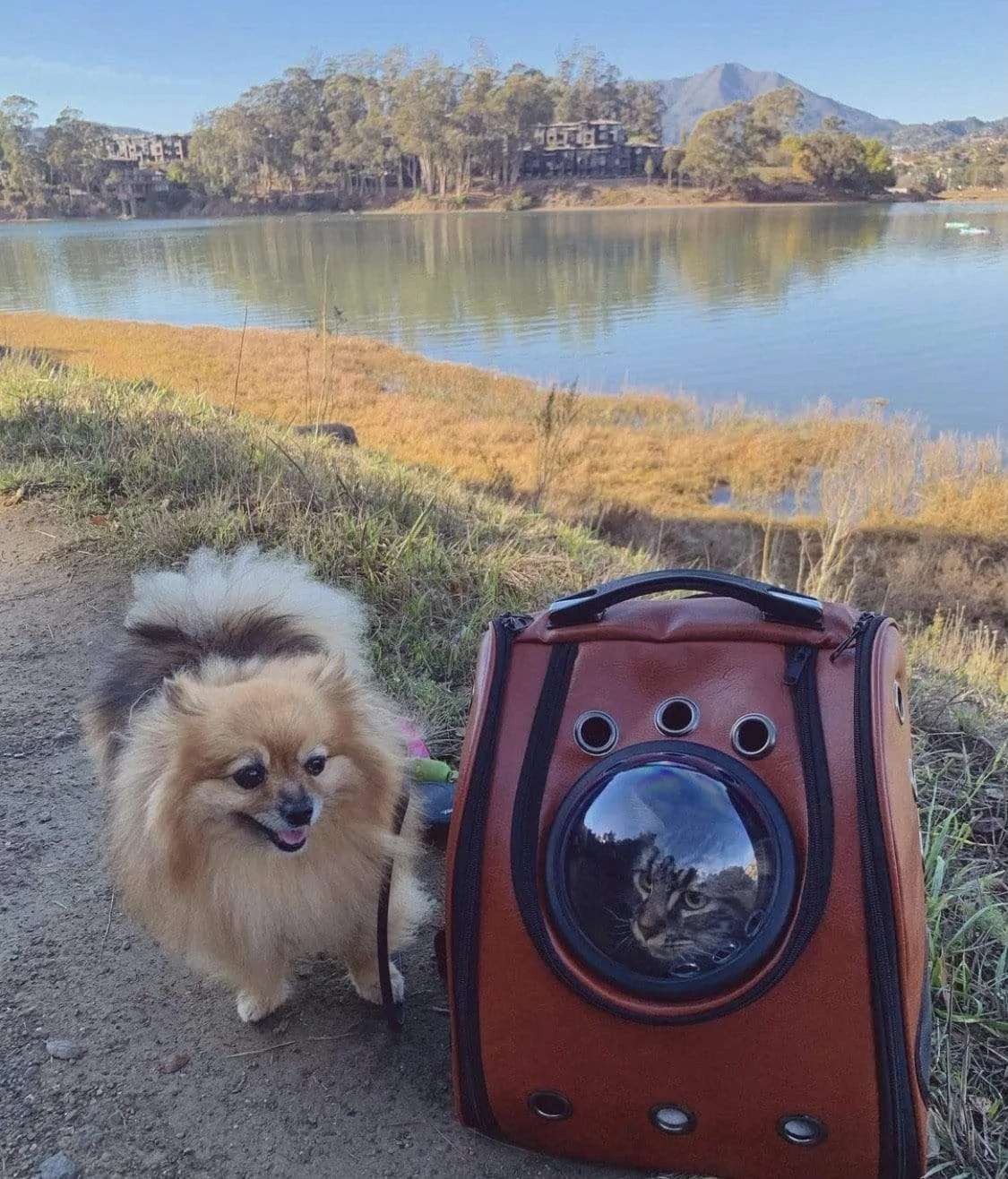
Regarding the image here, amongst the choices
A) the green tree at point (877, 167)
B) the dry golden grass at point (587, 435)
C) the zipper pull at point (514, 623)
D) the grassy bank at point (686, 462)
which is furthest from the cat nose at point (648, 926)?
the green tree at point (877, 167)

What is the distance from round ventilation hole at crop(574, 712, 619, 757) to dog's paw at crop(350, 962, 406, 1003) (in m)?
1.05

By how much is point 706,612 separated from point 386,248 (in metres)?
56.5

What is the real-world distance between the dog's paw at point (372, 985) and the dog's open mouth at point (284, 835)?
0.54 metres

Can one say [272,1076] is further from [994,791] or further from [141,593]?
[994,791]

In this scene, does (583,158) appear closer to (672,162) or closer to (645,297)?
(672,162)

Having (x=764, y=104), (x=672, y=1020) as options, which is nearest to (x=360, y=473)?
(x=672, y=1020)

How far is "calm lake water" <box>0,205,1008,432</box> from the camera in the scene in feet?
64.7

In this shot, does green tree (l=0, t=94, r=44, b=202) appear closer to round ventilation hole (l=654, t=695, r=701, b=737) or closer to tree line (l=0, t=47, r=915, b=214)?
tree line (l=0, t=47, r=915, b=214)

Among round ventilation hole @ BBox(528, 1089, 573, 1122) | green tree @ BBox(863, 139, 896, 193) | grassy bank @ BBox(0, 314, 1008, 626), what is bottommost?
grassy bank @ BBox(0, 314, 1008, 626)

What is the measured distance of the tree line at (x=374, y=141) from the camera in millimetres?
88000

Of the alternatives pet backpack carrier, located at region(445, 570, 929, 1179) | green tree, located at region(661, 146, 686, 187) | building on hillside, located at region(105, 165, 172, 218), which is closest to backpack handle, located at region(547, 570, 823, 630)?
pet backpack carrier, located at region(445, 570, 929, 1179)

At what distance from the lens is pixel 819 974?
147 centimetres

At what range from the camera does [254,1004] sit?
A: 2.23m

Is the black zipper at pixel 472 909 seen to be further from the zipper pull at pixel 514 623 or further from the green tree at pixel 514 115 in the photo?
the green tree at pixel 514 115
